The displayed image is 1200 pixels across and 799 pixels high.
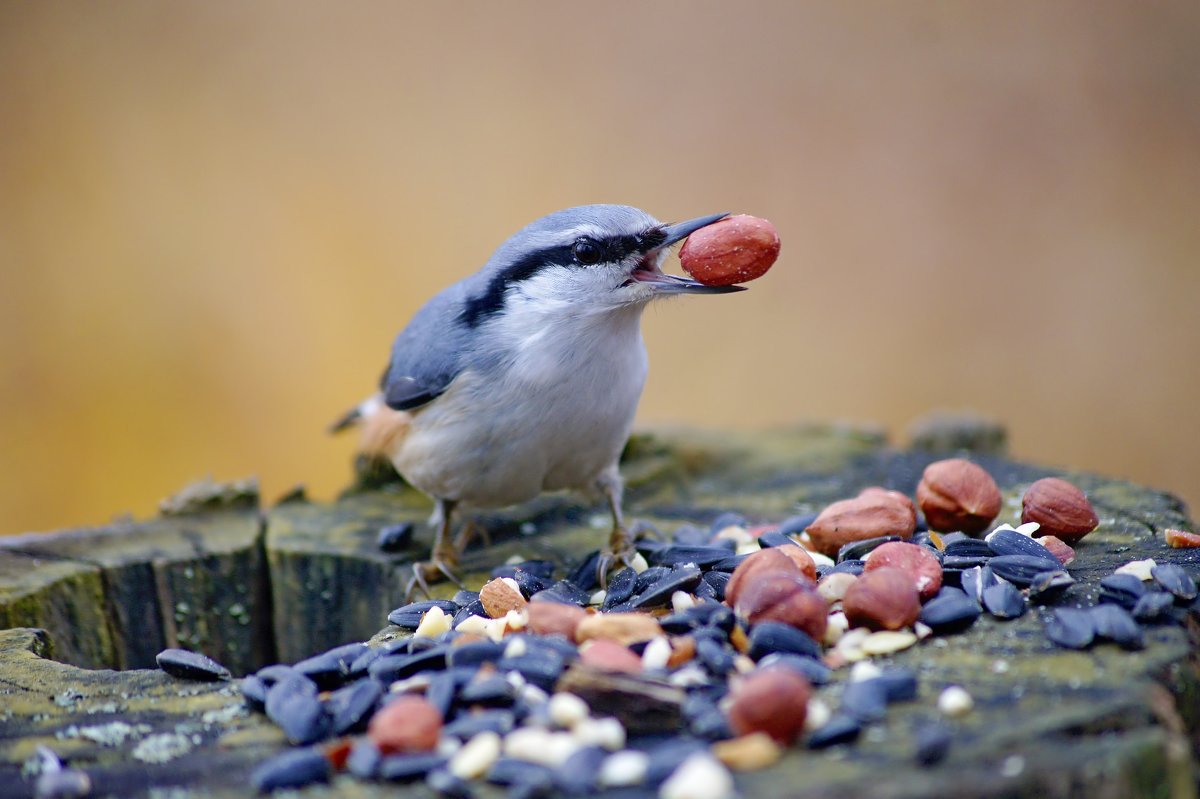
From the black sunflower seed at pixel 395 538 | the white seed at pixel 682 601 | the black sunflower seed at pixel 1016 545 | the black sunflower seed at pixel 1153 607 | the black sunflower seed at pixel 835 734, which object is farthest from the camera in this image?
the black sunflower seed at pixel 395 538

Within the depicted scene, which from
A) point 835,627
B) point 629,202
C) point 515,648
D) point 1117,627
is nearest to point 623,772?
point 515,648

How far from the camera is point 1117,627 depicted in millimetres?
1945

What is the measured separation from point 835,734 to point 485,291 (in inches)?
67.1

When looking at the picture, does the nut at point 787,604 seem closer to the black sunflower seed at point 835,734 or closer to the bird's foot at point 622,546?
the black sunflower seed at point 835,734

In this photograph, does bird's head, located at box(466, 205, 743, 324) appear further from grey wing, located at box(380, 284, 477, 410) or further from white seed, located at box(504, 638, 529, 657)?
white seed, located at box(504, 638, 529, 657)

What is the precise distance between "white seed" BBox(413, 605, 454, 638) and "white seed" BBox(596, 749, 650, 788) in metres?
0.80

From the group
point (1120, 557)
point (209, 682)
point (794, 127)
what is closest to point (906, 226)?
point (794, 127)

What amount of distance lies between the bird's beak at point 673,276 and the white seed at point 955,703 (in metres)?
1.13

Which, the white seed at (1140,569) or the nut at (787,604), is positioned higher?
the nut at (787,604)

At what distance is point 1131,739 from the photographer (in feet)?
→ 5.25

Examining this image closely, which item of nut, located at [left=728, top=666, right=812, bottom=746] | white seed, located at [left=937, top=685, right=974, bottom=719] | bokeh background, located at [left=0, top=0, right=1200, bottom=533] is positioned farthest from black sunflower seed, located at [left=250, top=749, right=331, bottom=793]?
bokeh background, located at [left=0, top=0, right=1200, bottom=533]

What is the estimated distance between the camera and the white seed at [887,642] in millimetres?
2088

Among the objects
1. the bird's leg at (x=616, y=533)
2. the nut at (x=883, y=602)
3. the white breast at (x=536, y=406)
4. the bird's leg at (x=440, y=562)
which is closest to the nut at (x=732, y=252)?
the white breast at (x=536, y=406)

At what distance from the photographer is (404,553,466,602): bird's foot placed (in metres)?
3.06
